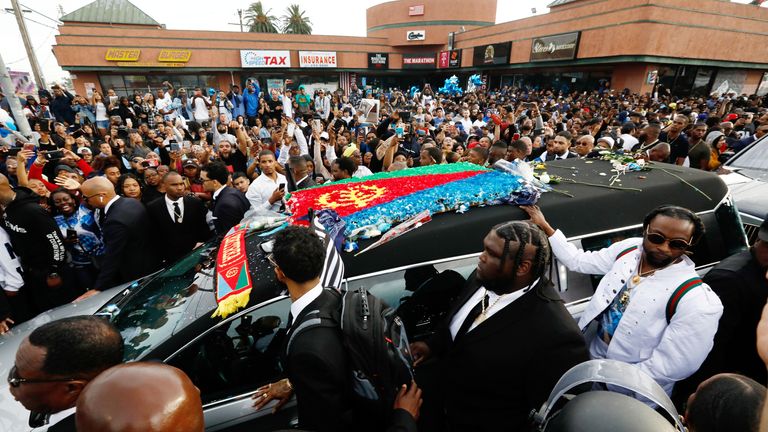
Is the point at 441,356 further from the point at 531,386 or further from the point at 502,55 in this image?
the point at 502,55

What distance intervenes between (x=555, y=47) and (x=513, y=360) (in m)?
23.2

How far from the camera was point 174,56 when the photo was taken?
20547 mm

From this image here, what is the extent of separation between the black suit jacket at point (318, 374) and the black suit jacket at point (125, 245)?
9.07 feet

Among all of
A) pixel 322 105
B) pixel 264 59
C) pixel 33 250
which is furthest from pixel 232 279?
pixel 264 59

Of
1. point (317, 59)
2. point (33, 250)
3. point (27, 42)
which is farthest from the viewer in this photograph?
point (317, 59)

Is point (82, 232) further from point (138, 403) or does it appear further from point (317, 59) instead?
point (317, 59)

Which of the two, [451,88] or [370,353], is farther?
[451,88]

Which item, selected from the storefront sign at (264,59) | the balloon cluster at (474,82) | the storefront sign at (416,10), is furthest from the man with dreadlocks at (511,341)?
the storefront sign at (416,10)

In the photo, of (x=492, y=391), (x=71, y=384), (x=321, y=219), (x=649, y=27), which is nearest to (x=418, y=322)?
(x=492, y=391)

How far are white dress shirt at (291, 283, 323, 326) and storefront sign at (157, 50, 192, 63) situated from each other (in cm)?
2435

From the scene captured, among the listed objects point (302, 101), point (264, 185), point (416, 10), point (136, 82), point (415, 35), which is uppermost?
point (416, 10)

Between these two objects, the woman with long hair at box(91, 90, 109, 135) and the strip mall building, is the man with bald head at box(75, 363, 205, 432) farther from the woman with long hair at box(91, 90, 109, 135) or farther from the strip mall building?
the strip mall building

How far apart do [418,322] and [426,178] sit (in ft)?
4.73

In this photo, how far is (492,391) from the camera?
1787 millimetres
